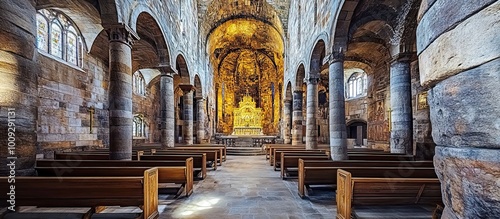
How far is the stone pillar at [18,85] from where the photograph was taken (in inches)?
131

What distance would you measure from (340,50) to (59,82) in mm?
10127

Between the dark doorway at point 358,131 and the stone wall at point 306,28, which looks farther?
the dark doorway at point 358,131

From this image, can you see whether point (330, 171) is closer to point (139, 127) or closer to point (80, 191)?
point (80, 191)

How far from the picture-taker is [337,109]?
7625mm

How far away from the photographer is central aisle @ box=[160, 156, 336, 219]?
4238mm

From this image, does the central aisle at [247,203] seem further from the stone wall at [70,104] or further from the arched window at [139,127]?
the arched window at [139,127]

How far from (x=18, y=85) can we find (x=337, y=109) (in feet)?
24.5

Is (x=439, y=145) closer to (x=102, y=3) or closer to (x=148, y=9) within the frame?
(x=102, y=3)

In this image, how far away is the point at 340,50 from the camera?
769 cm

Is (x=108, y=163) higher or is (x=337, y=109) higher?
(x=337, y=109)

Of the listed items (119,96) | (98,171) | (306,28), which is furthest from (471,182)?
(306,28)

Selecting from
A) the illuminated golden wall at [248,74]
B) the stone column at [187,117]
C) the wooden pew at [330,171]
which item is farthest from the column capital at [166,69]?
the illuminated golden wall at [248,74]

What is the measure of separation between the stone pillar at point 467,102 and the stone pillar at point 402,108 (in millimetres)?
7323

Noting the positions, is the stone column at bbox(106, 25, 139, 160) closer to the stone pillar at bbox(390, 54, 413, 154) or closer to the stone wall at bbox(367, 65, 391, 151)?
the stone pillar at bbox(390, 54, 413, 154)
